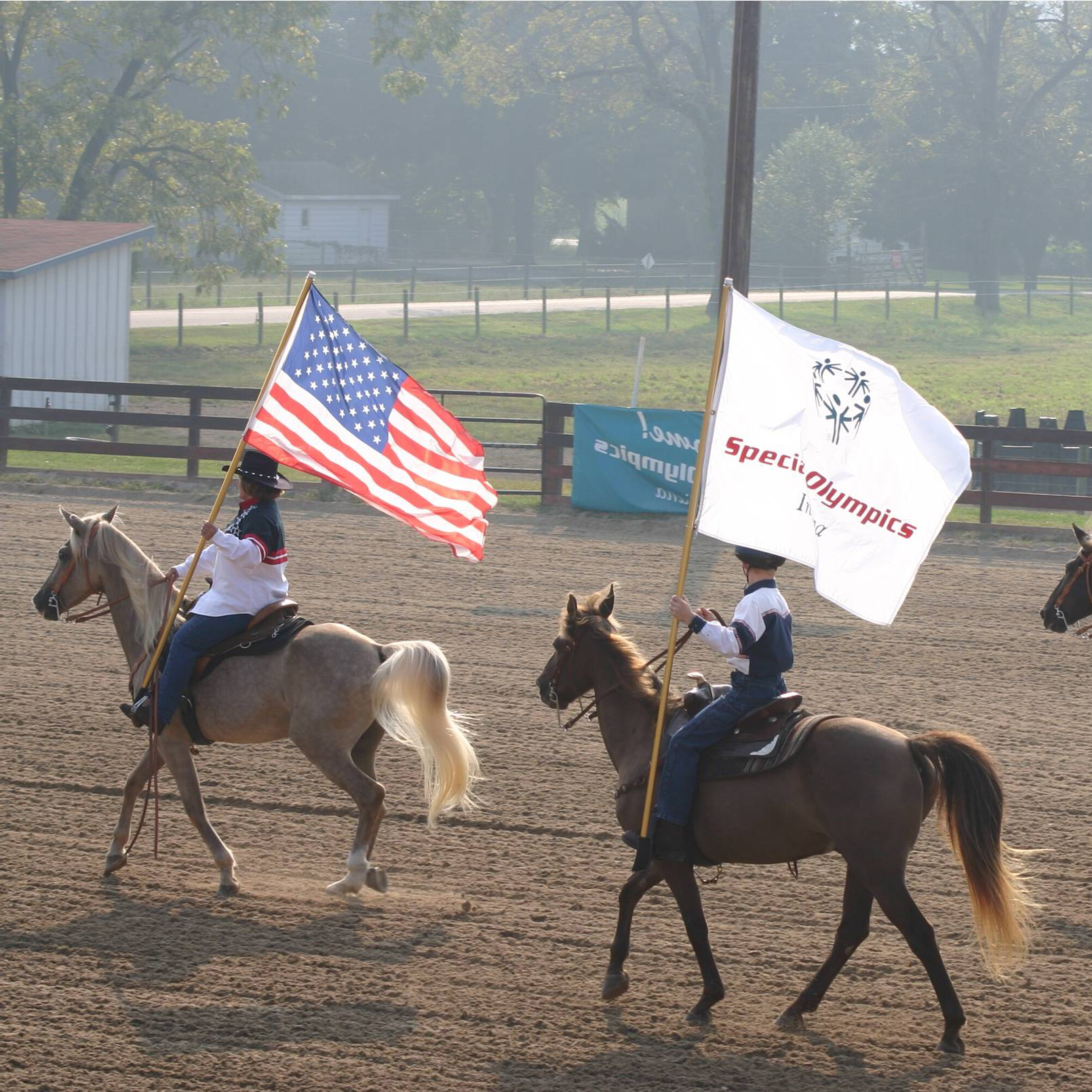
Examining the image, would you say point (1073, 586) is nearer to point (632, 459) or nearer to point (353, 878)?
point (353, 878)

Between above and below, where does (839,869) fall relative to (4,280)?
below

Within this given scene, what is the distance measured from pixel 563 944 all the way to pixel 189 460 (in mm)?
15696

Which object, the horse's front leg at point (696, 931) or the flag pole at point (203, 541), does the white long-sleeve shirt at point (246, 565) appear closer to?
the flag pole at point (203, 541)

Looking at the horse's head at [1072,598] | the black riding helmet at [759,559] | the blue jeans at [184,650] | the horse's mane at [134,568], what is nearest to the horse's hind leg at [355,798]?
the blue jeans at [184,650]

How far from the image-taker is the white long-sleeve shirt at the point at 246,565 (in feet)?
23.8

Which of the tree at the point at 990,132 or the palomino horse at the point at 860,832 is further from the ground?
the tree at the point at 990,132

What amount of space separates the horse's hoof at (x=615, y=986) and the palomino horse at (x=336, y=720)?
4.85 ft

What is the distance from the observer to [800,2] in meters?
79.5

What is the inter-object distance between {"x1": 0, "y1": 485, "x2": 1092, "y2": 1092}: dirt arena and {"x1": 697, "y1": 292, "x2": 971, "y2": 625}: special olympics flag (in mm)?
1849

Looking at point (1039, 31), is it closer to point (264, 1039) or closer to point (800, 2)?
point (800, 2)

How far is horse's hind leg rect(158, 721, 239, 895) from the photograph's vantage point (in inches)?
287

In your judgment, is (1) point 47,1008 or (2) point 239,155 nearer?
(1) point 47,1008

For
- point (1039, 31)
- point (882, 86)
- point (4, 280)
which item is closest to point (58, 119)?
point (4, 280)

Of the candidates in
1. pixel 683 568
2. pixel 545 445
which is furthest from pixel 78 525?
pixel 545 445
